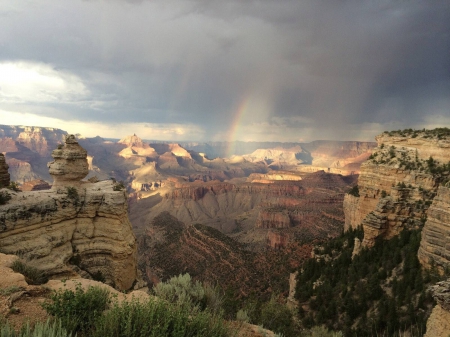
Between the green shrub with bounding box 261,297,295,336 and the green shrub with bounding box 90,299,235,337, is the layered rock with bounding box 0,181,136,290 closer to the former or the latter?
the green shrub with bounding box 261,297,295,336

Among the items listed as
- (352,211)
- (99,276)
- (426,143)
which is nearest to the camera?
(99,276)

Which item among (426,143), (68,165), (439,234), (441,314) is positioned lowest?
(441,314)

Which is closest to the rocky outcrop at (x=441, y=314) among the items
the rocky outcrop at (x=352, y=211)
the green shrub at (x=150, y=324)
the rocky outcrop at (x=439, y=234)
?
the rocky outcrop at (x=439, y=234)

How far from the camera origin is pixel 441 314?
10820 mm

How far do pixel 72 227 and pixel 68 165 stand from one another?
182 inches

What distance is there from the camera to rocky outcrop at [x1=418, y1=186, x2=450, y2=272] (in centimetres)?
1742

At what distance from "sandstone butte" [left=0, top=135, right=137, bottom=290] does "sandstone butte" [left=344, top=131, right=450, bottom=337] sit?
71.5ft

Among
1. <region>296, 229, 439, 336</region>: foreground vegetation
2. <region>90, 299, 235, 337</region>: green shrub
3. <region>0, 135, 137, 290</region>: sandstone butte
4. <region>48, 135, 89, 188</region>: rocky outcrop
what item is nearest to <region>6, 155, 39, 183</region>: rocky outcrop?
<region>48, 135, 89, 188</region>: rocky outcrop

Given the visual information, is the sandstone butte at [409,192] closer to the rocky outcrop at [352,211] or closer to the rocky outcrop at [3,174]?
the rocky outcrop at [352,211]

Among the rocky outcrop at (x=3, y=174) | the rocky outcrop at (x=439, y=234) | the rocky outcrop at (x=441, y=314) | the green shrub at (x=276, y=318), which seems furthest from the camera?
the rocky outcrop at (x=3, y=174)

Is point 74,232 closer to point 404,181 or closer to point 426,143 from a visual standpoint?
point 404,181

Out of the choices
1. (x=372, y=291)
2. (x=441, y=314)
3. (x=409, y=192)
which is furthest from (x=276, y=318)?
(x=409, y=192)

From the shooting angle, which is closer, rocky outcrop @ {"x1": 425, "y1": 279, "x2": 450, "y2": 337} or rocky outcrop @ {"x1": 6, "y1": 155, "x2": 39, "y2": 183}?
rocky outcrop @ {"x1": 425, "y1": 279, "x2": 450, "y2": 337}

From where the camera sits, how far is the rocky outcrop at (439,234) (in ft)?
57.2
